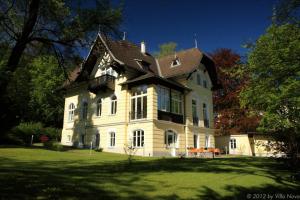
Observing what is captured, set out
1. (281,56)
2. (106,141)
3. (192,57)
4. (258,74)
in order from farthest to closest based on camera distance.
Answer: (192,57), (106,141), (258,74), (281,56)

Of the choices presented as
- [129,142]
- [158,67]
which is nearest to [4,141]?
[129,142]

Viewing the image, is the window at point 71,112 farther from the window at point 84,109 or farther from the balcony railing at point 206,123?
the balcony railing at point 206,123

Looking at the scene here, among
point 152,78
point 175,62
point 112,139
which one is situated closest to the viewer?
point 152,78

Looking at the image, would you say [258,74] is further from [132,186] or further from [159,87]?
[132,186]

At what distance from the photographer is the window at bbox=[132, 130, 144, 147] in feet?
83.8

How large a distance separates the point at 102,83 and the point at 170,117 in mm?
7677

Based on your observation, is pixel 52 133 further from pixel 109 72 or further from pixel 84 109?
pixel 109 72

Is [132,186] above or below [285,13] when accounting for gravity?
below

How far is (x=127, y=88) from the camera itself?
27.4 m

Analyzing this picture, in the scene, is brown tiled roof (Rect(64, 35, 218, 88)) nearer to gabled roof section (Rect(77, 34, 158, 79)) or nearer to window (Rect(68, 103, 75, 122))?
gabled roof section (Rect(77, 34, 158, 79))

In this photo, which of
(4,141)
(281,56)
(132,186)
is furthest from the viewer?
(4,141)

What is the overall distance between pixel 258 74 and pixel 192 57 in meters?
12.1

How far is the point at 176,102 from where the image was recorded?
28859mm

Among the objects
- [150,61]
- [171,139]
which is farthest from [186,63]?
[171,139]
